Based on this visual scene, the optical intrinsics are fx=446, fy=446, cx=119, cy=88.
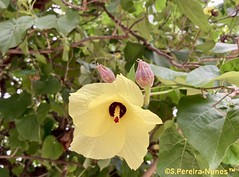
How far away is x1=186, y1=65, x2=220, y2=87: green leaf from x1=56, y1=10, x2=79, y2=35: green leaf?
0.40m

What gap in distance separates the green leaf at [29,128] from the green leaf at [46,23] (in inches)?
11.6

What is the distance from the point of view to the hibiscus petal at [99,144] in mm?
630

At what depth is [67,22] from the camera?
93cm

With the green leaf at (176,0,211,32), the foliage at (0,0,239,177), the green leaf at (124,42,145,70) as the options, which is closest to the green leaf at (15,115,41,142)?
the foliage at (0,0,239,177)

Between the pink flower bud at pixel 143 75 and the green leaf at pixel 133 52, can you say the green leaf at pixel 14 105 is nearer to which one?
the green leaf at pixel 133 52

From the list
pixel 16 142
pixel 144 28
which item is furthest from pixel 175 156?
pixel 16 142

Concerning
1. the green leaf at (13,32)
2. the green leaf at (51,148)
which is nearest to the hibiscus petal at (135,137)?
the green leaf at (13,32)

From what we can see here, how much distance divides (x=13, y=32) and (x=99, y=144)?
34 centimetres

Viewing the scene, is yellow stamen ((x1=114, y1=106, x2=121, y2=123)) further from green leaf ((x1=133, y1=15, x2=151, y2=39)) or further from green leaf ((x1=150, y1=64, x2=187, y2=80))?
green leaf ((x1=133, y1=15, x2=151, y2=39))

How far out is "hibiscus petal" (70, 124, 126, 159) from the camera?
630mm

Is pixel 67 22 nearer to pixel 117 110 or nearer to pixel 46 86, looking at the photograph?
pixel 46 86

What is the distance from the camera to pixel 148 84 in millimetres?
569

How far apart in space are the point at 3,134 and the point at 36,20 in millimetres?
534

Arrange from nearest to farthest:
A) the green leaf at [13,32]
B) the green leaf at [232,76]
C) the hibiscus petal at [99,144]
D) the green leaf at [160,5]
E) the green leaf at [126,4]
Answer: the green leaf at [232,76] < the hibiscus petal at [99,144] < the green leaf at [13,32] < the green leaf at [126,4] < the green leaf at [160,5]
